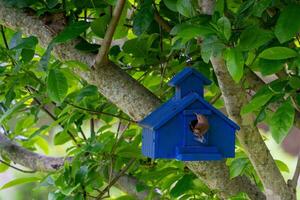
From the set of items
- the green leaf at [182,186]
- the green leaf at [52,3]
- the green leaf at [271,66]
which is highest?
the green leaf at [52,3]

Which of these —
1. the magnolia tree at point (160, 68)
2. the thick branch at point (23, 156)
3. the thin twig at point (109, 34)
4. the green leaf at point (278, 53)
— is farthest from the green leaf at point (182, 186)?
the thick branch at point (23, 156)

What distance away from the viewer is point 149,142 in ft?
2.24

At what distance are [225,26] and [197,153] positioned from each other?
0.19 meters

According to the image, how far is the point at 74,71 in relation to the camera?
78 centimetres

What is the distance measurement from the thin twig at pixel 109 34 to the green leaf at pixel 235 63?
0.15 metres

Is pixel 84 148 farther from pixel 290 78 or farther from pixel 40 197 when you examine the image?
pixel 40 197

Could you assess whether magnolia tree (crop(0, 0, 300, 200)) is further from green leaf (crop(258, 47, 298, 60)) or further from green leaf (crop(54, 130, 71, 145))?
green leaf (crop(54, 130, 71, 145))

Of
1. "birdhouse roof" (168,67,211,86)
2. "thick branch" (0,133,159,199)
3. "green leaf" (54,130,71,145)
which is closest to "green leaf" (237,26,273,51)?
"birdhouse roof" (168,67,211,86)

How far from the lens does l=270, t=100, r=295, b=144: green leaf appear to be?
21.6 inches

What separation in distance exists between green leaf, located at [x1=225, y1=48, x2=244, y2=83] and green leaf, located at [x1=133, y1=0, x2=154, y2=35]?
169mm

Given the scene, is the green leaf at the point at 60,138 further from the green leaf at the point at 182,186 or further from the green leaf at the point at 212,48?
the green leaf at the point at 212,48

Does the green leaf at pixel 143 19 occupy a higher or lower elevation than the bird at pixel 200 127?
higher

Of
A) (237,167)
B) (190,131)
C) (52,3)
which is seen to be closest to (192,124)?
(190,131)

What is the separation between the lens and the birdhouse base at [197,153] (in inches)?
25.4
